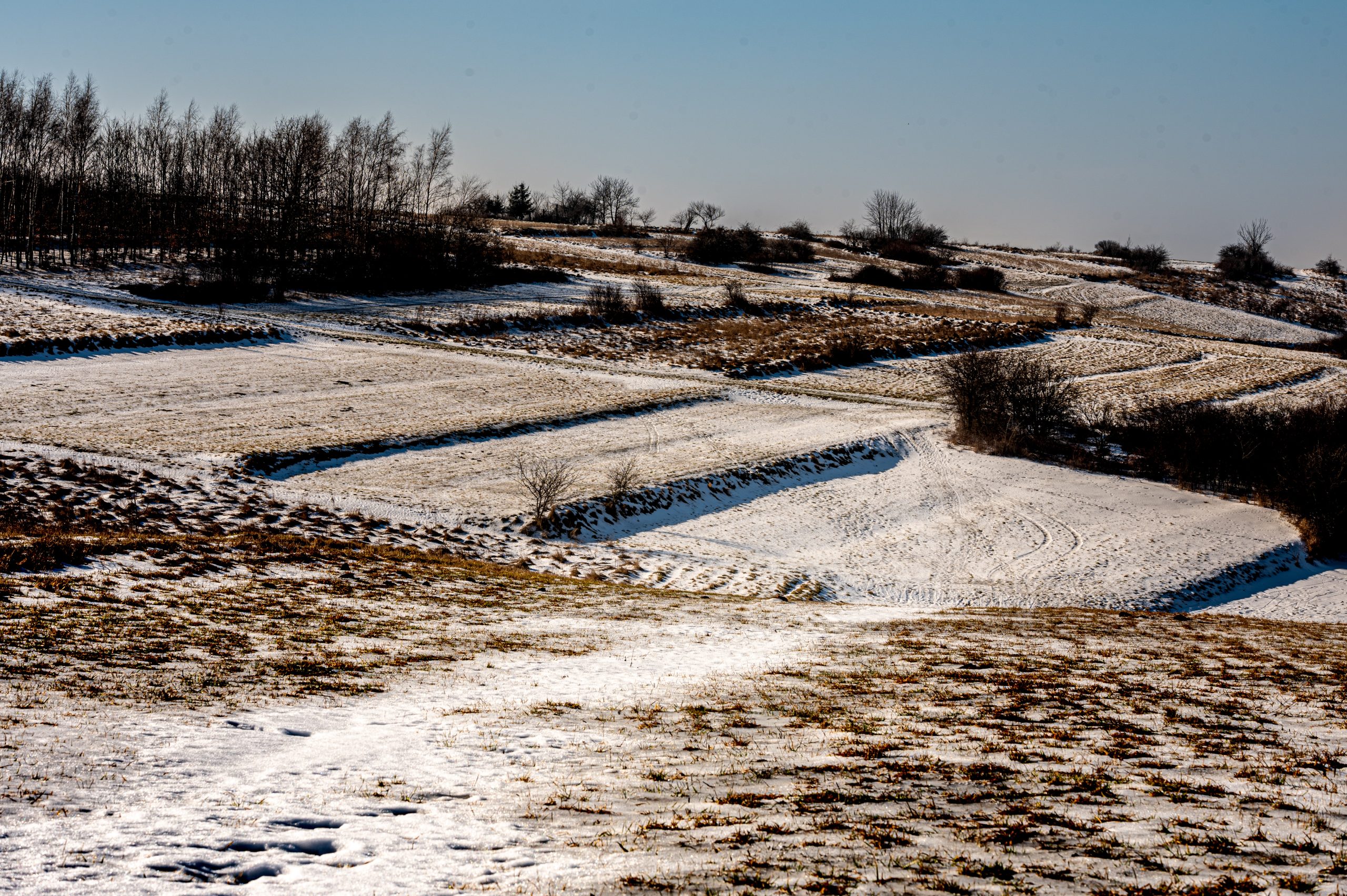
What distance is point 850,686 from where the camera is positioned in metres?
10.9

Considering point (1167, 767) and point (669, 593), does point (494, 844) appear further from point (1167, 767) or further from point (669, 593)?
point (669, 593)

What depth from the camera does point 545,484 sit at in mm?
23281

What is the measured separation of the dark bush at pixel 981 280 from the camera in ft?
296

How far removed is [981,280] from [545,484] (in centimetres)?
7704

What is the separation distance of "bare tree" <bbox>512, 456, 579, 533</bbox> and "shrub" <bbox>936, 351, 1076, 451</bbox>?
16.8 m

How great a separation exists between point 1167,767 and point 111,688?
9.21m

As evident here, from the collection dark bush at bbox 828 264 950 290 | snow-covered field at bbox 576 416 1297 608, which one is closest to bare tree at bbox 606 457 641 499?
snow-covered field at bbox 576 416 1297 608

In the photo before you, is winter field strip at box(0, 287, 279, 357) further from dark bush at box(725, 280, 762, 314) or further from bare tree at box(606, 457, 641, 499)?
dark bush at box(725, 280, 762, 314)

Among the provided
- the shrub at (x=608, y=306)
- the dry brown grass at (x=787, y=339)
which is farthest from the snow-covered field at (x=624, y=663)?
the shrub at (x=608, y=306)

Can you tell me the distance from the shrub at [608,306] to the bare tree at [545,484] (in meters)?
28.5

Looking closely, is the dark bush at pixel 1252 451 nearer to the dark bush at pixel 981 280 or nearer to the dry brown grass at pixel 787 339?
the dry brown grass at pixel 787 339

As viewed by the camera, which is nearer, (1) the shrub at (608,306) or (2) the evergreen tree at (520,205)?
(1) the shrub at (608,306)

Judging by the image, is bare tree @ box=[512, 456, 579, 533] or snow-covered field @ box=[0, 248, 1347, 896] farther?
bare tree @ box=[512, 456, 579, 533]

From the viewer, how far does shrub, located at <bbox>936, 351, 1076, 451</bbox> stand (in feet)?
118
